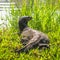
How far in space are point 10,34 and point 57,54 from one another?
0.96 m

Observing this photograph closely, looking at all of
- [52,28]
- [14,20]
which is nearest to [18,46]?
[52,28]

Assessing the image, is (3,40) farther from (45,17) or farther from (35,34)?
(45,17)

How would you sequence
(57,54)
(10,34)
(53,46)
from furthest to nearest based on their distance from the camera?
(10,34)
(53,46)
(57,54)

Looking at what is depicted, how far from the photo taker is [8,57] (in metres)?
3.68

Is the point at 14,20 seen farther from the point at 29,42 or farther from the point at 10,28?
the point at 29,42

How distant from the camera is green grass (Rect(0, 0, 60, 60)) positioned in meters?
3.60

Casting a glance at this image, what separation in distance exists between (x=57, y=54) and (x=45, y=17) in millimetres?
1215

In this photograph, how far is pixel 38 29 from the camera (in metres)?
4.74

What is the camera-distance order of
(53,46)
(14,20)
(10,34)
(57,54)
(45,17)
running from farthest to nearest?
(14,20) → (45,17) → (10,34) → (53,46) → (57,54)

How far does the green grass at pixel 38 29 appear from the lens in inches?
142

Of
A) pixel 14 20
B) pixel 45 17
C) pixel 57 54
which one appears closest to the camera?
pixel 57 54

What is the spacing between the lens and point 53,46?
3.88 m

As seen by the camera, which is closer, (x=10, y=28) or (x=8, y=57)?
(x=8, y=57)

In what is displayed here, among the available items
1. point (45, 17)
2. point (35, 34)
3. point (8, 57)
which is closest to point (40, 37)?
point (35, 34)
